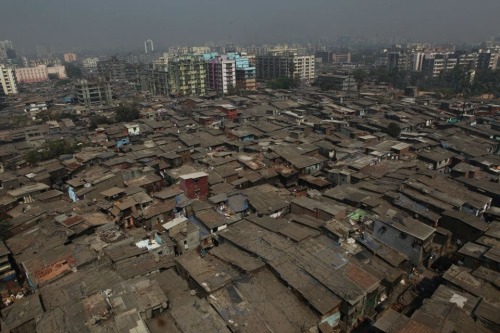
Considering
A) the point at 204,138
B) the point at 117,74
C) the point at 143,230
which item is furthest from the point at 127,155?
the point at 117,74

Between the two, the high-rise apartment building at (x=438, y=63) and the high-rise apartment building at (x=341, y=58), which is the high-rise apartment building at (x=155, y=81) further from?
the high-rise apartment building at (x=341, y=58)

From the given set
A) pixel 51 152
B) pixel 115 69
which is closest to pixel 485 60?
pixel 115 69

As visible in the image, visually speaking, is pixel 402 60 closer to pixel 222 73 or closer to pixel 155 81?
pixel 222 73

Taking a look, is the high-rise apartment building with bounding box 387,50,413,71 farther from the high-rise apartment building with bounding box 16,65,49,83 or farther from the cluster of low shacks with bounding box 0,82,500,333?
the high-rise apartment building with bounding box 16,65,49,83

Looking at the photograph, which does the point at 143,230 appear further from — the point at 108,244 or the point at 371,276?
the point at 371,276

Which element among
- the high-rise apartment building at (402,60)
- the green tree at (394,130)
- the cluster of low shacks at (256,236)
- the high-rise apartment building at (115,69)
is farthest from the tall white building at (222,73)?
the high-rise apartment building at (402,60)
